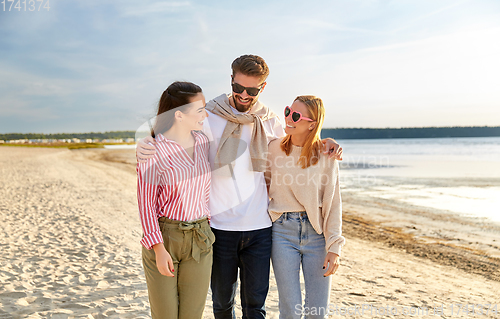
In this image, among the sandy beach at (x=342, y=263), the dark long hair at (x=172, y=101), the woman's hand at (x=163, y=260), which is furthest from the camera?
the sandy beach at (x=342, y=263)

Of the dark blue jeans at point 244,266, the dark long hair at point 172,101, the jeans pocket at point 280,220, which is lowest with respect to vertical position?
the dark blue jeans at point 244,266

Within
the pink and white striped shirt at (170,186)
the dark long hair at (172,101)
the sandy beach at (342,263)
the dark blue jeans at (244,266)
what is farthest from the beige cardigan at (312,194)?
the sandy beach at (342,263)

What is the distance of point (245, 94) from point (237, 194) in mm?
748

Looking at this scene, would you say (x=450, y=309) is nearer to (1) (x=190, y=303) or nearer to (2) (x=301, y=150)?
(2) (x=301, y=150)

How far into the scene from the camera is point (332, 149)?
2.54 m

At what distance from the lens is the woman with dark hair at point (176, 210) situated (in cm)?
202

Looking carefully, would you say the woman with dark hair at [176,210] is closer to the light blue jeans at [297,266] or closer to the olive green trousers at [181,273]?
the olive green trousers at [181,273]

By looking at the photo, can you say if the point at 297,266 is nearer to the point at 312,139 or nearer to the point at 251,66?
the point at 312,139

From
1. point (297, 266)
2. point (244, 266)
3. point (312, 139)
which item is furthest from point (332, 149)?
point (244, 266)

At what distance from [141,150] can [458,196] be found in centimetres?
1371

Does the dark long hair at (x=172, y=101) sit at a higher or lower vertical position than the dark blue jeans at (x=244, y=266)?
higher

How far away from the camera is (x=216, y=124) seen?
8.74 feet

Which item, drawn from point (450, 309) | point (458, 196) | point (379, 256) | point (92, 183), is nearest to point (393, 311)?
point (450, 309)

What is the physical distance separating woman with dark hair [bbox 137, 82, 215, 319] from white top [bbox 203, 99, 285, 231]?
0.79 ft
